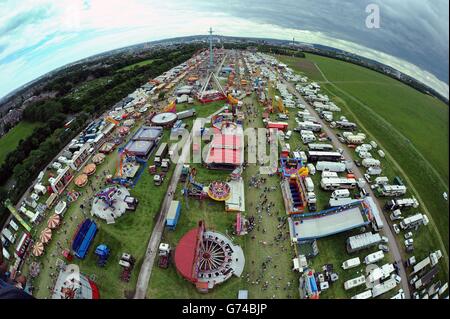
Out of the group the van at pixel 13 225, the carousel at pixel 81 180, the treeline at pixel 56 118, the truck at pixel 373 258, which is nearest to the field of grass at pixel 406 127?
the truck at pixel 373 258

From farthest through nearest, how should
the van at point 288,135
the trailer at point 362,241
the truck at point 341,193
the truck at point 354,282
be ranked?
the van at point 288,135 < the truck at point 341,193 < the trailer at point 362,241 < the truck at point 354,282

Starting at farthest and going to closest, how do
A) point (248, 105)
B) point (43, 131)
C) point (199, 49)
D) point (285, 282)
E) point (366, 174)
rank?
point (199, 49) < point (248, 105) < point (43, 131) < point (366, 174) < point (285, 282)

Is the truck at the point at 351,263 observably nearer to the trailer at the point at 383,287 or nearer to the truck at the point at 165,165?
the trailer at the point at 383,287

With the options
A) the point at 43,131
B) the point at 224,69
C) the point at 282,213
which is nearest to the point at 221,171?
the point at 282,213

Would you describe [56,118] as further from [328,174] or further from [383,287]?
[383,287]

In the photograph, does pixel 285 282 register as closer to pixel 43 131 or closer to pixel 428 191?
pixel 428 191

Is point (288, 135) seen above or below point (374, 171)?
above

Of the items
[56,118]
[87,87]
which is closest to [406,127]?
[56,118]
